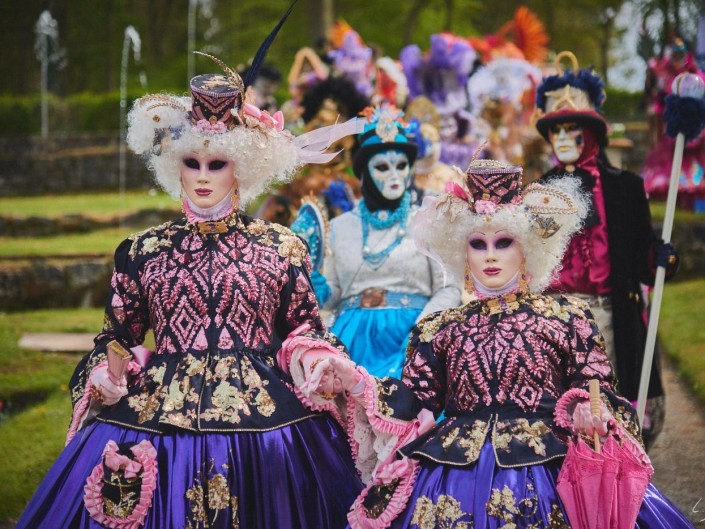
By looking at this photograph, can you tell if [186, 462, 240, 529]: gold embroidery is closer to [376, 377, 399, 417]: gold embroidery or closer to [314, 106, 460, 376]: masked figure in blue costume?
[376, 377, 399, 417]: gold embroidery

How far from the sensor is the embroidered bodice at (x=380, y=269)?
5.81 meters

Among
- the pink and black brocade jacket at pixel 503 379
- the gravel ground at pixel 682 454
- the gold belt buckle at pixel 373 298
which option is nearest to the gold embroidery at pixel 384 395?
the pink and black brocade jacket at pixel 503 379

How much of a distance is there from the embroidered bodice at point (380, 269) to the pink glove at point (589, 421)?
2.12m

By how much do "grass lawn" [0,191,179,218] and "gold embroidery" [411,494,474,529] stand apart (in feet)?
41.5

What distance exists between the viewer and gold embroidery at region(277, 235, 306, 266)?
13.9 feet

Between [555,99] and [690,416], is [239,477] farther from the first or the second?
[690,416]

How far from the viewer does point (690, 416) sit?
7.64 metres

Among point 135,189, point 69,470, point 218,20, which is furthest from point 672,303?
point 218,20

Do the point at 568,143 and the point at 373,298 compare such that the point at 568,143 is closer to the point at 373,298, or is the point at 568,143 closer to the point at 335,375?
the point at 373,298

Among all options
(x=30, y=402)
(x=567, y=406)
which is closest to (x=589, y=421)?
(x=567, y=406)

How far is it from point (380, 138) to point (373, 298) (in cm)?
101

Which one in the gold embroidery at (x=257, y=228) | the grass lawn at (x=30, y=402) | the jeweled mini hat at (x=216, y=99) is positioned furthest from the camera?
the grass lawn at (x=30, y=402)

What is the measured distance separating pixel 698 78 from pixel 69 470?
3975 mm

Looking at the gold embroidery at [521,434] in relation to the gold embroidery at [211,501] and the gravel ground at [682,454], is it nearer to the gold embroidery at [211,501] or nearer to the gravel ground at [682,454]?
the gold embroidery at [211,501]
